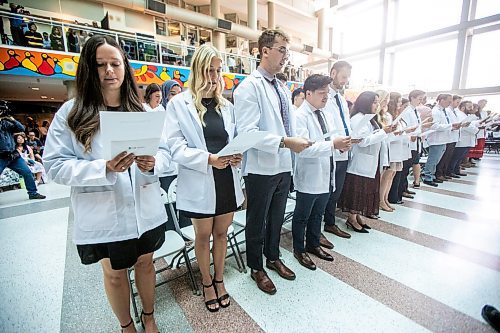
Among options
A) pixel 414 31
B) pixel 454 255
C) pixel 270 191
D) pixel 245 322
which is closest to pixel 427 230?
pixel 454 255

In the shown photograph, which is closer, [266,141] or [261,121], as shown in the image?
[266,141]

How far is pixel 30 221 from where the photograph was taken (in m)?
3.33

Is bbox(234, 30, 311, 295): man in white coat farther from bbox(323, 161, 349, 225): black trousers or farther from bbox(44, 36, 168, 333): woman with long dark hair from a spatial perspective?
bbox(323, 161, 349, 225): black trousers

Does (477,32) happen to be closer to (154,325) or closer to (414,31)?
(414,31)

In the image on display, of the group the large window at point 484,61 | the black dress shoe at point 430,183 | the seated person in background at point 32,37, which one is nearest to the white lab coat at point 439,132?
the black dress shoe at point 430,183

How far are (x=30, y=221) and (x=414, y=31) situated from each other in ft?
53.4

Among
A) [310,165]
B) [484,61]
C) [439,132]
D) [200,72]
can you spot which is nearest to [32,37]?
[200,72]

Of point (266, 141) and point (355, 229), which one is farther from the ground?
point (266, 141)

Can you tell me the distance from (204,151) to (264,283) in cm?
110

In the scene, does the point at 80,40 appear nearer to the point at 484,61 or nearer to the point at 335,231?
the point at 335,231

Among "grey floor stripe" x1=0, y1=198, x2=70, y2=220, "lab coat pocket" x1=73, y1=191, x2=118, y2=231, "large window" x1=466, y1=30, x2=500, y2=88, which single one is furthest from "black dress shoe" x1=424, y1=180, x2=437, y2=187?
"large window" x1=466, y1=30, x2=500, y2=88

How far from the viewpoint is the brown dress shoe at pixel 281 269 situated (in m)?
1.92

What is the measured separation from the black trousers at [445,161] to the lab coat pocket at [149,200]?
5.78 m

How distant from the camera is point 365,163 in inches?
105
